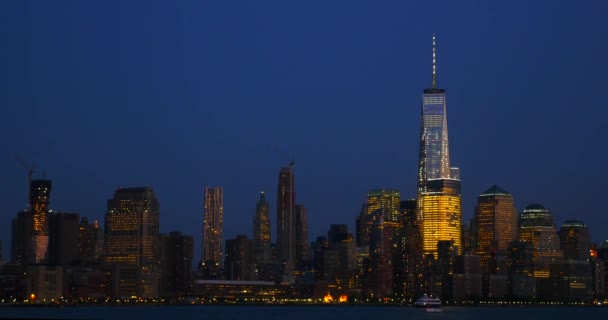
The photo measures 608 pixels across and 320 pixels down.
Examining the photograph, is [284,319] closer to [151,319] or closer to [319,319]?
[319,319]

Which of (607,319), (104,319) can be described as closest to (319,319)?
(104,319)

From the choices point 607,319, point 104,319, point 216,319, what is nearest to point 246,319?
point 216,319

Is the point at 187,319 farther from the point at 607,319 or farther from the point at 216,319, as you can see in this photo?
the point at 607,319

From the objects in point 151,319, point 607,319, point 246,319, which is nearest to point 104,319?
point 151,319

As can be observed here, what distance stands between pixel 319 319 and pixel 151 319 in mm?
28833

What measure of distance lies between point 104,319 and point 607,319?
281 ft

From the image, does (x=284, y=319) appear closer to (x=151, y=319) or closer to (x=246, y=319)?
(x=246, y=319)

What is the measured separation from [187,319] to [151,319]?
21.6ft

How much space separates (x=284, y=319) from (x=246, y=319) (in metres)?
6.85

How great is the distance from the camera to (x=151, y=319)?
198 metres

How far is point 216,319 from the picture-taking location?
195625mm

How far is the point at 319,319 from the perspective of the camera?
198 meters

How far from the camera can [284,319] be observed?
643 ft

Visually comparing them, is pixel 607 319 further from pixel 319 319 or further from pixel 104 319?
pixel 104 319
